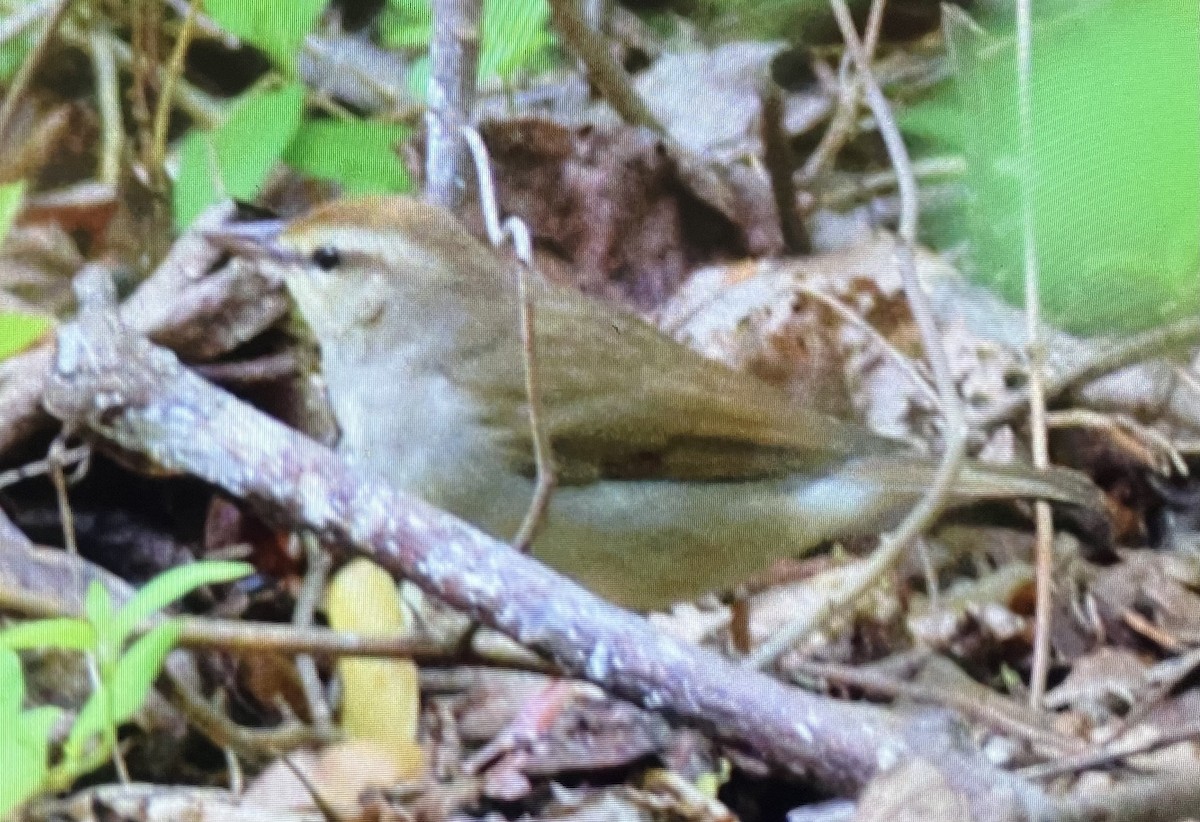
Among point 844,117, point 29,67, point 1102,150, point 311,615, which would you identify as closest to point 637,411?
point 311,615

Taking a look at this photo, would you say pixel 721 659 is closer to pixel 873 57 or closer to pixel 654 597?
pixel 654 597

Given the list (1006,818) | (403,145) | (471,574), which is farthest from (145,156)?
(1006,818)

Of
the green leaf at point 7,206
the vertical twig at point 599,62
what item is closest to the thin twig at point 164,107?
the green leaf at point 7,206

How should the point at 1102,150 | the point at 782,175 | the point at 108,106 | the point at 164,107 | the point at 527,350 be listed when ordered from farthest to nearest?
1. the point at 782,175
2. the point at 108,106
3. the point at 164,107
4. the point at 527,350
5. the point at 1102,150

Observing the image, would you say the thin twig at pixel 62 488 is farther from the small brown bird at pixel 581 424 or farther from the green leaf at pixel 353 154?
the green leaf at pixel 353 154

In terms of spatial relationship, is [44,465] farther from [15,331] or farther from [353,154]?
[15,331]
